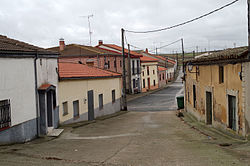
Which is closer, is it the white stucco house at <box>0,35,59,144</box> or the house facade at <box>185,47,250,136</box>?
the white stucco house at <box>0,35,59,144</box>

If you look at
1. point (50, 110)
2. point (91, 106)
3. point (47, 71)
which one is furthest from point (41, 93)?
point (91, 106)

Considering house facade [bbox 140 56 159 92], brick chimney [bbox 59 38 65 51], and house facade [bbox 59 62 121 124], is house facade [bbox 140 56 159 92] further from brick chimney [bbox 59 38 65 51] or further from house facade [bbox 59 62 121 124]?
house facade [bbox 59 62 121 124]

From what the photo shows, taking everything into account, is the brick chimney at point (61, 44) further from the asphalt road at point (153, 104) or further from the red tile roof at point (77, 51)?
the asphalt road at point (153, 104)

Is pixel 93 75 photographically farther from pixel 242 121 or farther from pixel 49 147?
pixel 242 121

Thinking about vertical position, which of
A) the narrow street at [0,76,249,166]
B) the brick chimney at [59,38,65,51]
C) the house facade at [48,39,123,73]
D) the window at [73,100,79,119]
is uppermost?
the brick chimney at [59,38,65,51]

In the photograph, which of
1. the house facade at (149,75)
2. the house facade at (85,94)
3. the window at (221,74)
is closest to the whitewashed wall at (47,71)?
the house facade at (85,94)

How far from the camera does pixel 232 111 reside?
472 inches

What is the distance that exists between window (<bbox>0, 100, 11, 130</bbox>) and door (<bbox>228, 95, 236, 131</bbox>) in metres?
8.57

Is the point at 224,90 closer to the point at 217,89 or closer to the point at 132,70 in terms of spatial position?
the point at 217,89

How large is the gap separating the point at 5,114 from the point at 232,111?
28.7ft

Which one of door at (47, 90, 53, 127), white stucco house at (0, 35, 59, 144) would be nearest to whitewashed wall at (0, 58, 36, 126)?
white stucco house at (0, 35, 59, 144)

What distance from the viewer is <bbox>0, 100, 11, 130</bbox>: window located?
1003cm

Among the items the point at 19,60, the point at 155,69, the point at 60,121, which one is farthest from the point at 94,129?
the point at 155,69

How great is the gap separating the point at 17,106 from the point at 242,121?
27.3 ft
